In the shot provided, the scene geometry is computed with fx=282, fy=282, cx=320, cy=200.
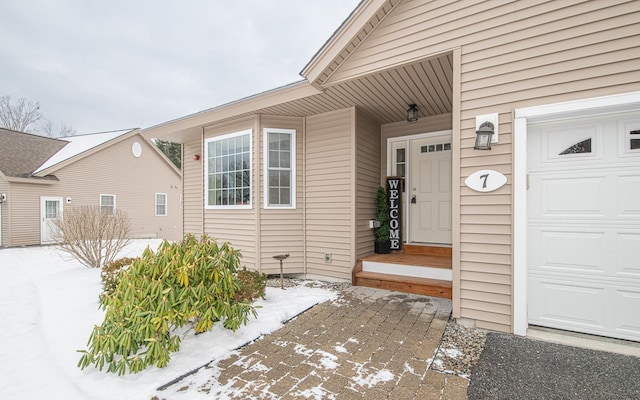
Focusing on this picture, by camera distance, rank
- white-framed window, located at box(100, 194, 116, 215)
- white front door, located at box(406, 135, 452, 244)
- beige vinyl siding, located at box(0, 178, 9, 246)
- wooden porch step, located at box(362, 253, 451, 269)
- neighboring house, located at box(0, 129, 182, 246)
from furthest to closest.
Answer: white-framed window, located at box(100, 194, 116, 215) < neighboring house, located at box(0, 129, 182, 246) < beige vinyl siding, located at box(0, 178, 9, 246) < white front door, located at box(406, 135, 452, 244) < wooden porch step, located at box(362, 253, 451, 269)

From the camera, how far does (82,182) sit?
12.6 meters

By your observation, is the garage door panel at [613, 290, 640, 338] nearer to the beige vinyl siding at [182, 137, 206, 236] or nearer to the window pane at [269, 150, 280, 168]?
the window pane at [269, 150, 280, 168]

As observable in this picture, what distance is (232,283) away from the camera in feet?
9.07

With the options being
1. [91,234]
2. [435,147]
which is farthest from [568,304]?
[91,234]

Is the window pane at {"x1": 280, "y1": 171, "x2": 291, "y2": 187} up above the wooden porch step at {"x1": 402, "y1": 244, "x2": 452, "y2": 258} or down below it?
above

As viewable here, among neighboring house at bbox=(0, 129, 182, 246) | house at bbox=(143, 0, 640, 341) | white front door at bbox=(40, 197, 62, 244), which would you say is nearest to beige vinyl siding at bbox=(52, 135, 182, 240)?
neighboring house at bbox=(0, 129, 182, 246)

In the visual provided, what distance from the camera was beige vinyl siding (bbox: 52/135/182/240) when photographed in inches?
490

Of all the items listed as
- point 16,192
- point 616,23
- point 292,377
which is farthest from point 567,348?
point 16,192

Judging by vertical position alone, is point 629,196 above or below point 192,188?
below

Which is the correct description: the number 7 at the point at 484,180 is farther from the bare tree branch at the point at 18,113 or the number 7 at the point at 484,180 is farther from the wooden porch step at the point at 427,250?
the bare tree branch at the point at 18,113

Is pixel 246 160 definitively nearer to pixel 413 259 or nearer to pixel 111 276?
pixel 111 276

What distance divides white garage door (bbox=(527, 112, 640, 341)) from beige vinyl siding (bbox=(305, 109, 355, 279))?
2.58m

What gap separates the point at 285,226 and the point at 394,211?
2115 mm

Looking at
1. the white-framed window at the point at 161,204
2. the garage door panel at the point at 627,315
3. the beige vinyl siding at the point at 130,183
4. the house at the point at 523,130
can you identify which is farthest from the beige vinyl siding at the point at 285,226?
the white-framed window at the point at 161,204
